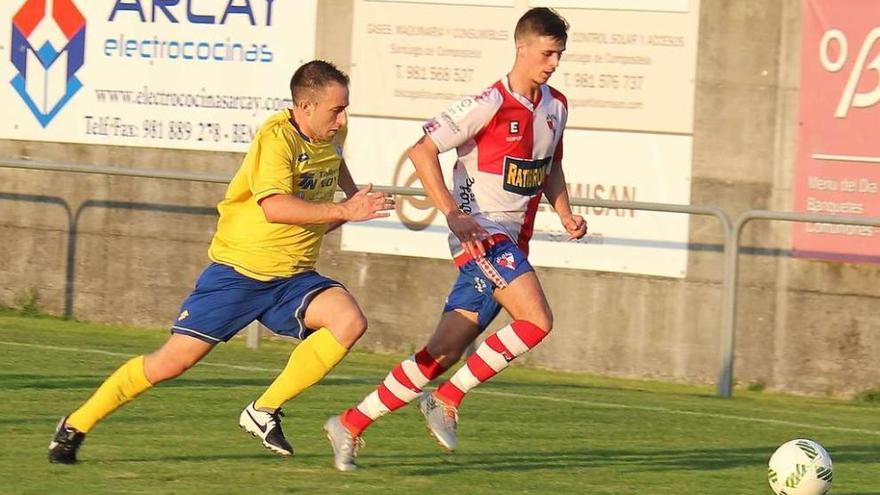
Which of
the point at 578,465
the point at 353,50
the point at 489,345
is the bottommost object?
the point at 578,465

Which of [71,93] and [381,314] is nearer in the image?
[381,314]

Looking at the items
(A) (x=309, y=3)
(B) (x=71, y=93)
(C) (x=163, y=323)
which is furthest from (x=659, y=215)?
(B) (x=71, y=93)

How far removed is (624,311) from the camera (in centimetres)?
1307

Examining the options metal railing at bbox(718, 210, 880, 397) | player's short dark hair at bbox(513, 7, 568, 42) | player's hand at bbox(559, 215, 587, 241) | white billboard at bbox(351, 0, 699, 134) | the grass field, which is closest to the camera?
the grass field

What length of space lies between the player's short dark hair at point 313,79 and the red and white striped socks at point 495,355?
1.26 metres

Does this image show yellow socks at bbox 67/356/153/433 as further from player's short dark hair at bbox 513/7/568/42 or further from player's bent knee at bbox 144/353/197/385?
player's short dark hair at bbox 513/7/568/42

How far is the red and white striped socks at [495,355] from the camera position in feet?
23.5

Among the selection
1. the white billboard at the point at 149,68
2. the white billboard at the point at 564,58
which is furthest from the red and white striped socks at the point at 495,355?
the white billboard at the point at 149,68

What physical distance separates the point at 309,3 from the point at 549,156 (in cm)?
689

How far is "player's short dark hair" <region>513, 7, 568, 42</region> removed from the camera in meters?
7.32

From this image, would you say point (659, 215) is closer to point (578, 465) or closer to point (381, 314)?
point (381, 314)

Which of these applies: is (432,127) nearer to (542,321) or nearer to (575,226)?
(575,226)

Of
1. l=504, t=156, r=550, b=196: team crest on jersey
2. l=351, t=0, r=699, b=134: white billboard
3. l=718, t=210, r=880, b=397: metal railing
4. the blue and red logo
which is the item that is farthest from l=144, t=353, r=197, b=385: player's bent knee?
the blue and red logo

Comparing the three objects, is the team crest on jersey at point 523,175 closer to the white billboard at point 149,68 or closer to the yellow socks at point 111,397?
the yellow socks at point 111,397
